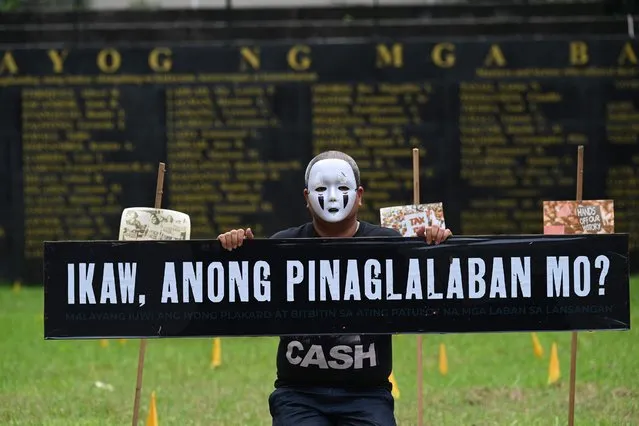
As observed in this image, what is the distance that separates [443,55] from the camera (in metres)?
15.8

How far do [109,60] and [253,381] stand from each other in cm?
651

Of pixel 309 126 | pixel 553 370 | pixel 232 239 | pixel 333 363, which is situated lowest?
pixel 553 370

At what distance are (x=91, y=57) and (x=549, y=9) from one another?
5.67m

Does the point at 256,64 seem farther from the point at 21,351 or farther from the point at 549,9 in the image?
the point at 21,351

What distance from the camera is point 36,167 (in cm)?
1600

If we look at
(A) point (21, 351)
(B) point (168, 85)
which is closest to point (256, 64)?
(B) point (168, 85)

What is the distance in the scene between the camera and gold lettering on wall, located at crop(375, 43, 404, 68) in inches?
623

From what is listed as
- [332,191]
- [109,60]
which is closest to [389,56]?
[109,60]

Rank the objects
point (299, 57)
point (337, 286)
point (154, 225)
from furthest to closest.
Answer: point (299, 57) → point (154, 225) → point (337, 286)

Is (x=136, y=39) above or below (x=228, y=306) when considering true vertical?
above

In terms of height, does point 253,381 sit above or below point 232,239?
below

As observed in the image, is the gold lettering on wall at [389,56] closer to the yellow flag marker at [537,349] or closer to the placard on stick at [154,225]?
the yellow flag marker at [537,349]

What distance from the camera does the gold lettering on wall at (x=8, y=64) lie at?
52.6 feet

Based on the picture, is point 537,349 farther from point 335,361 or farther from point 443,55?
→ point 335,361
